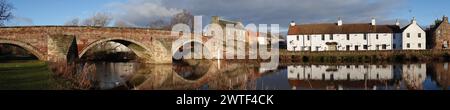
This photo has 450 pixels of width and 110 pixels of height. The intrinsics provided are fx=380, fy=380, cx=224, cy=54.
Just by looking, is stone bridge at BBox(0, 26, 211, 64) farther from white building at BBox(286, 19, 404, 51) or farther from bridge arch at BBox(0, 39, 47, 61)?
white building at BBox(286, 19, 404, 51)

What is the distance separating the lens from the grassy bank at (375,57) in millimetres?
31141

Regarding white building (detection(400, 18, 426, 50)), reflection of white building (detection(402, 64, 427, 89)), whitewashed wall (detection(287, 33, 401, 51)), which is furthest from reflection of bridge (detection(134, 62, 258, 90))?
white building (detection(400, 18, 426, 50))

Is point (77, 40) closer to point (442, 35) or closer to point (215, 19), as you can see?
point (215, 19)

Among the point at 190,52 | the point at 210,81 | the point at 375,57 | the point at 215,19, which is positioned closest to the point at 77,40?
the point at 210,81

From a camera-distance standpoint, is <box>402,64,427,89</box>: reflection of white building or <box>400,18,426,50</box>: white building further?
<box>400,18,426,50</box>: white building

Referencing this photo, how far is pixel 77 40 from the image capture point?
24656mm

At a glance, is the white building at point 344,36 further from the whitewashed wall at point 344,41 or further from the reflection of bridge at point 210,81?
the reflection of bridge at point 210,81

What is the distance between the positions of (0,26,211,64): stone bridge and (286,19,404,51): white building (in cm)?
1944

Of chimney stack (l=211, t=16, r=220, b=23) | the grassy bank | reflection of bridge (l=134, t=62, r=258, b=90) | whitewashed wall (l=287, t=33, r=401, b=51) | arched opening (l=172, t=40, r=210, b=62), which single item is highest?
chimney stack (l=211, t=16, r=220, b=23)

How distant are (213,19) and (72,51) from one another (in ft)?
88.5

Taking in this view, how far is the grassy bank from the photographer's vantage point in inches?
1226

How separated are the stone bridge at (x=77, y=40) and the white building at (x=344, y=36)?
63.8ft
